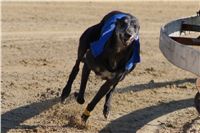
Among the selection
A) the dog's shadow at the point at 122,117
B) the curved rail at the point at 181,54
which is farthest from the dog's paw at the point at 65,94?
the curved rail at the point at 181,54

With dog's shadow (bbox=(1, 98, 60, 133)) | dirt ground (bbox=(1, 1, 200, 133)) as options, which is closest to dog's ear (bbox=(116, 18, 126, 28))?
dirt ground (bbox=(1, 1, 200, 133))

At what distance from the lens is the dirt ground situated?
665 cm

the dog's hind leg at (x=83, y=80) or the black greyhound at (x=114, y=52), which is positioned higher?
the black greyhound at (x=114, y=52)

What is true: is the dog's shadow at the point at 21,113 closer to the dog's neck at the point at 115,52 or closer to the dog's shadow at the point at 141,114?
the dog's shadow at the point at 141,114

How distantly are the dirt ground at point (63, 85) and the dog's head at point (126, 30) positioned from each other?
1358 millimetres

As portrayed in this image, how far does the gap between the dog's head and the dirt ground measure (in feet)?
4.45

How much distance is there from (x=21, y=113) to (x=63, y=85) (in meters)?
1.27

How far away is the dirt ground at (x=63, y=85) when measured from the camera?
665 centimetres

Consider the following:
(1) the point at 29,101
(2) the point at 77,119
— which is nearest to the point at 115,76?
(2) the point at 77,119

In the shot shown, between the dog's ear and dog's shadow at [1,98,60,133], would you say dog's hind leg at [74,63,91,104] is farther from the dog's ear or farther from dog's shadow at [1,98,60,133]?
the dog's ear

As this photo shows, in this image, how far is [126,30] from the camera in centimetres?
552

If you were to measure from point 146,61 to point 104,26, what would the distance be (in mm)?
3620

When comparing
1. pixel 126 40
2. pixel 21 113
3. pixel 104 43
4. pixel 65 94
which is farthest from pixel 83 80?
pixel 126 40

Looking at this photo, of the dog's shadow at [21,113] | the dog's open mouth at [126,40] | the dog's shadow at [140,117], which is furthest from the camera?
the dog's shadow at [140,117]
